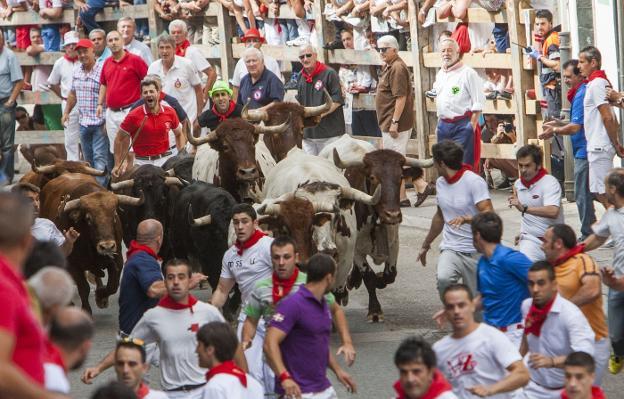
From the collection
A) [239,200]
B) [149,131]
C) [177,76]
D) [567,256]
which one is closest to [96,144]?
[177,76]

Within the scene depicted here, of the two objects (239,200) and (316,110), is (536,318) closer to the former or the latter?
(239,200)

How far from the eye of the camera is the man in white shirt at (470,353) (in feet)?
30.3

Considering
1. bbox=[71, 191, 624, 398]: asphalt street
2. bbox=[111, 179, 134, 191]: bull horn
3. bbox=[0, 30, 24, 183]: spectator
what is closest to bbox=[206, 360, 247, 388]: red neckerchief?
bbox=[71, 191, 624, 398]: asphalt street

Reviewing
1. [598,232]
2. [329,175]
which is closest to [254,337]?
[598,232]

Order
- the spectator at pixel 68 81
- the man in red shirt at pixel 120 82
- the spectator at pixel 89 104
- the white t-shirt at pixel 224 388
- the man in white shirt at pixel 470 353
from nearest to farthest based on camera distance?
the white t-shirt at pixel 224 388 → the man in white shirt at pixel 470 353 → the man in red shirt at pixel 120 82 → the spectator at pixel 89 104 → the spectator at pixel 68 81

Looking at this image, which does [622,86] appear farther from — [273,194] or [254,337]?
[254,337]

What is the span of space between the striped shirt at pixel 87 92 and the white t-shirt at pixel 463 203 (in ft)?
32.7

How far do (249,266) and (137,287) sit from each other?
2.96 ft

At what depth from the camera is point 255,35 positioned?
24.0 metres

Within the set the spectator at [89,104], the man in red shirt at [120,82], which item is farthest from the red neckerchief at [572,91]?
the spectator at [89,104]

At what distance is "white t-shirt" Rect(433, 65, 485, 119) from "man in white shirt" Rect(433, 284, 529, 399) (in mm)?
9529

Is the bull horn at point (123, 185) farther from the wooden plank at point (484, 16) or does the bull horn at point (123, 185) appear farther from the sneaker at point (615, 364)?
the wooden plank at point (484, 16)

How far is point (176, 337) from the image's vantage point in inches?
406

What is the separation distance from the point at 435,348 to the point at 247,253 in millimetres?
2848
